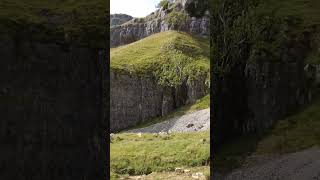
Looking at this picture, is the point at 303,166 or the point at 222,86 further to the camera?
the point at 222,86

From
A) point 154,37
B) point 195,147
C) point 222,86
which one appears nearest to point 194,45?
point 154,37

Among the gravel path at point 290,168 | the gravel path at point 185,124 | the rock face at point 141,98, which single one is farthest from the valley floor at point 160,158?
the rock face at point 141,98

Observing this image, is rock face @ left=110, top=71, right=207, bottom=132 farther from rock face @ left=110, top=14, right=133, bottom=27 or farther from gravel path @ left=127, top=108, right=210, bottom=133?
rock face @ left=110, top=14, right=133, bottom=27

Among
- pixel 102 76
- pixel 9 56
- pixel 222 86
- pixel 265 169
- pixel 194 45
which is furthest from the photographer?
pixel 194 45

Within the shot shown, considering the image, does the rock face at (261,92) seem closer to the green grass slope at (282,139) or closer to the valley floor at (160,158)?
the green grass slope at (282,139)

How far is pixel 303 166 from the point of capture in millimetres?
11734

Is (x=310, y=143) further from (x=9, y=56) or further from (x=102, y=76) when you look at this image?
(x=9, y=56)

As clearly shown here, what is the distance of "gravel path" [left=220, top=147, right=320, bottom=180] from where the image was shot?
11.6 metres

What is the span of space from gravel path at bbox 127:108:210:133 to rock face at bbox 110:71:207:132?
4.03 metres

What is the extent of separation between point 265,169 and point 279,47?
3175mm

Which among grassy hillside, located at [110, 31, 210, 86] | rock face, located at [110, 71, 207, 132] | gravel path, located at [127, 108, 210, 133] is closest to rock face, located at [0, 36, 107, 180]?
gravel path, located at [127, 108, 210, 133]

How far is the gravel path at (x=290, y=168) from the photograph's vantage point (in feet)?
38.0

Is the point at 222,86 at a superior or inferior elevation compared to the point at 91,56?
inferior

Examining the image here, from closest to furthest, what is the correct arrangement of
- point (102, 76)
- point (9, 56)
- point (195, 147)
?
1. point (9, 56)
2. point (102, 76)
3. point (195, 147)
